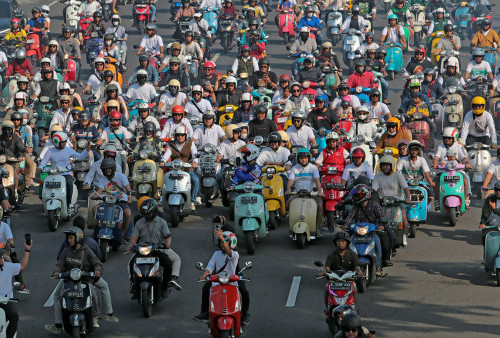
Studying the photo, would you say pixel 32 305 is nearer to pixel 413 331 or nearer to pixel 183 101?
pixel 413 331

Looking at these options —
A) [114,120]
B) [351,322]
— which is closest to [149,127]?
[114,120]

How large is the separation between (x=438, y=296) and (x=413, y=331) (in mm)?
2063

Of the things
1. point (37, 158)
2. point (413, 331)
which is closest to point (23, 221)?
point (37, 158)

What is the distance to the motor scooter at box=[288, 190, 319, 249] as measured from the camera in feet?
84.8

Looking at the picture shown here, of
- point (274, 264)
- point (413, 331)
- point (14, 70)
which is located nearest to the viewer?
point (413, 331)

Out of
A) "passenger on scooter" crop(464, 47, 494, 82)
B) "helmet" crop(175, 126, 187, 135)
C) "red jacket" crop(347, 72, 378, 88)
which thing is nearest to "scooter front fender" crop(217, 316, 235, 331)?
"helmet" crop(175, 126, 187, 135)

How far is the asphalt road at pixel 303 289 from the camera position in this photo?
21.2 m

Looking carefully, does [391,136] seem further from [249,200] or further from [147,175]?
[147,175]

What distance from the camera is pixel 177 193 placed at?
2780 centimetres

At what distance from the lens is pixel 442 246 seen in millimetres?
26078

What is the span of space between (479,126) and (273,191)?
654cm

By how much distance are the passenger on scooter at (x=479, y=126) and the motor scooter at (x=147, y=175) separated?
24.0 feet

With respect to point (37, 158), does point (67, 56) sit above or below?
above

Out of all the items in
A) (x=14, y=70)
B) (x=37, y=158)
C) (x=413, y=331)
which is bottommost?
(x=413, y=331)
